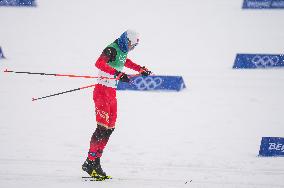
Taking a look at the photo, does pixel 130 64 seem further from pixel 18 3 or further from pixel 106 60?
pixel 18 3

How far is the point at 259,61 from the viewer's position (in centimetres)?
1005

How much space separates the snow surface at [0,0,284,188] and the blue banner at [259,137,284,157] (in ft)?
0.41

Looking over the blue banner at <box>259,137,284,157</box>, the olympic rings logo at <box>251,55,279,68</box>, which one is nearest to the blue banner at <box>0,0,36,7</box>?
the olympic rings logo at <box>251,55,279,68</box>

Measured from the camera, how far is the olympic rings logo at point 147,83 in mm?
8398

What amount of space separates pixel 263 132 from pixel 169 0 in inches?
572

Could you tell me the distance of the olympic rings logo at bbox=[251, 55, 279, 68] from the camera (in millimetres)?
10008

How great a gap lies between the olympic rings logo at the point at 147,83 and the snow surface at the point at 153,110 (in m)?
0.24

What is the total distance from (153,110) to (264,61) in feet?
15.4

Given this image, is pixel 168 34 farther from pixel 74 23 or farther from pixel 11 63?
pixel 11 63

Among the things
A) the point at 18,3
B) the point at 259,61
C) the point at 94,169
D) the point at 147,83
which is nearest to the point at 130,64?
the point at 94,169

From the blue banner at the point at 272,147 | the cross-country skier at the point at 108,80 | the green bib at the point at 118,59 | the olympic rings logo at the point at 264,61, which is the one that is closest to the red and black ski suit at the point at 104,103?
the cross-country skier at the point at 108,80

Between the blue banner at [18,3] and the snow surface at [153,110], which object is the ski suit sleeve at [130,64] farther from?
the blue banner at [18,3]

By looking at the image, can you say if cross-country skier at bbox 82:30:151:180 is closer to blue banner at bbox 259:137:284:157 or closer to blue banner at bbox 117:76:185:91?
blue banner at bbox 259:137:284:157

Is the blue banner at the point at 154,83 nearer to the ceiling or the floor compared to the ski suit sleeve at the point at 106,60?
nearer to the floor
